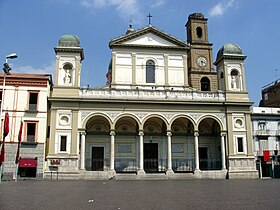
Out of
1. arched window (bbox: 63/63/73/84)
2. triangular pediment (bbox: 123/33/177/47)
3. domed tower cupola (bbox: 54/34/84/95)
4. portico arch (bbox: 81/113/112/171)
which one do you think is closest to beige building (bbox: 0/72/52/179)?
domed tower cupola (bbox: 54/34/84/95)

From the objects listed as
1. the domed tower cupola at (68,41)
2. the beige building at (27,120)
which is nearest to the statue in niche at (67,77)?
the beige building at (27,120)

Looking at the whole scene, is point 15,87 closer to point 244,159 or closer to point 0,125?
point 0,125

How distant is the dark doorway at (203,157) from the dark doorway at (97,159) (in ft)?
29.7

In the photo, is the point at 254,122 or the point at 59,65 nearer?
the point at 59,65

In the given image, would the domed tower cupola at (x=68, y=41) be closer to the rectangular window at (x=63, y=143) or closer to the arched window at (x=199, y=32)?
the rectangular window at (x=63, y=143)

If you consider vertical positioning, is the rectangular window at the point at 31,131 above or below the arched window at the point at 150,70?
below

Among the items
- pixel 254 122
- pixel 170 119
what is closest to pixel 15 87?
pixel 170 119

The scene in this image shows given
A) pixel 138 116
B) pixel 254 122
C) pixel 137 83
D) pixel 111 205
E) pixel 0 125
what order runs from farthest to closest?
pixel 254 122
pixel 137 83
pixel 138 116
pixel 0 125
pixel 111 205

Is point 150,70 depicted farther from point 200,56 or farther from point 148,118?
point 200,56

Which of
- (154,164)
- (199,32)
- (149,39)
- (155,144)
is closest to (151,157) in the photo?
(154,164)

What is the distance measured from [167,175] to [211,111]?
6990 mm

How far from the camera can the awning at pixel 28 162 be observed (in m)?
25.1

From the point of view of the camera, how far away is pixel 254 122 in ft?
112

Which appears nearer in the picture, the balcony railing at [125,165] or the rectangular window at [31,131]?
the rectangular window at [31,131]
